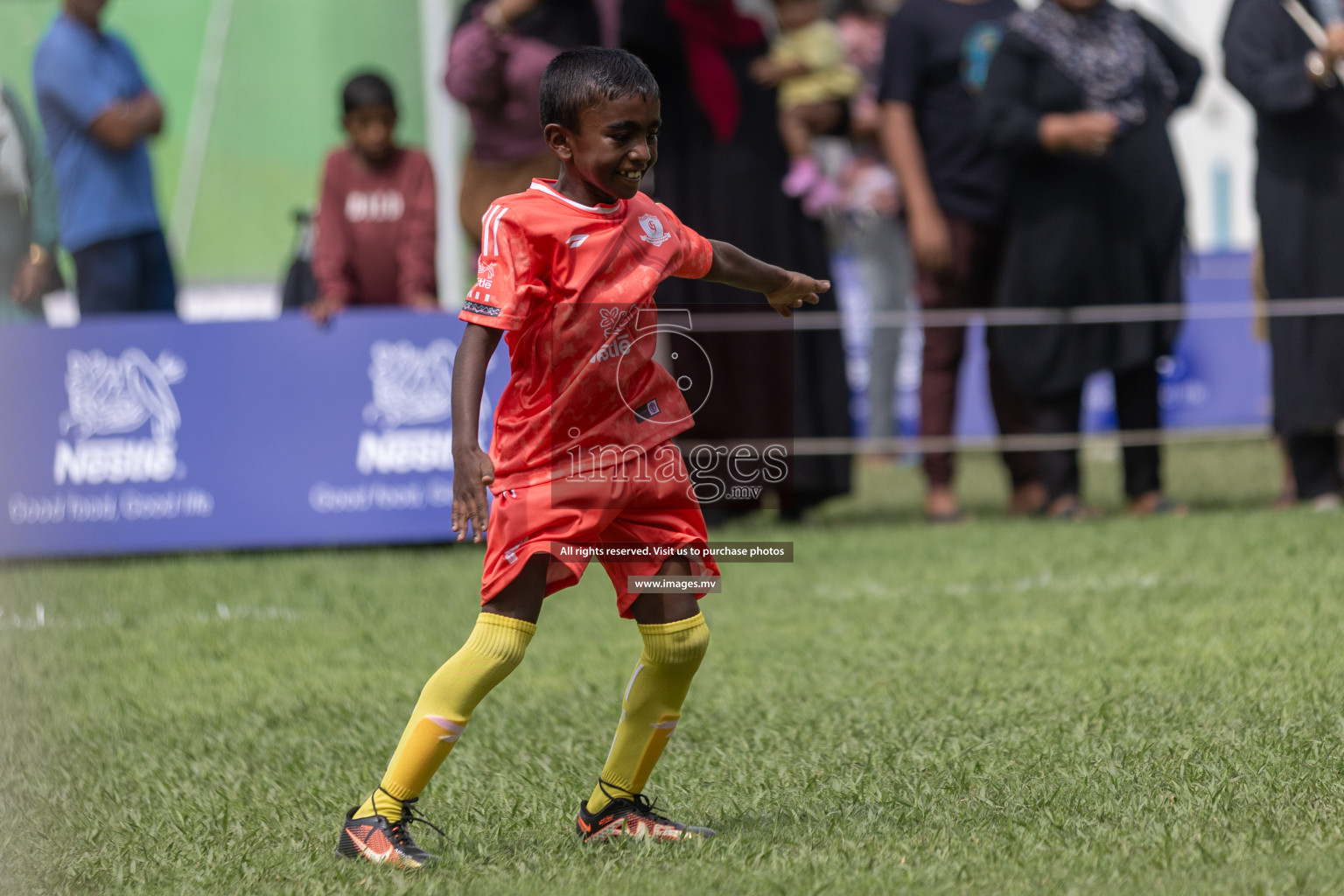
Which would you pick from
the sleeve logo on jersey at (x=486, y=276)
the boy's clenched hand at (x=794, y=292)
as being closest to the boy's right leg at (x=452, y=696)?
the sleeve logo on jersey at (x=486, y=276)

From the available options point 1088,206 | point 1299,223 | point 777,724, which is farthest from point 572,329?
point 1299,223

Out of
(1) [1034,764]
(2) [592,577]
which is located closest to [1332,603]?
(1) [1034,764]

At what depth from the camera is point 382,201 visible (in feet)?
27.5

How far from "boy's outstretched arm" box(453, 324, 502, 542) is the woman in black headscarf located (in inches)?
178

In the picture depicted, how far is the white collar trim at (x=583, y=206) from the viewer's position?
10.9 feet

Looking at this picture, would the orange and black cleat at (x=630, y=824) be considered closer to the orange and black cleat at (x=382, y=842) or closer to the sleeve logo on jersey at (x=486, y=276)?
the orange and black cleat at (x=382, y=842)

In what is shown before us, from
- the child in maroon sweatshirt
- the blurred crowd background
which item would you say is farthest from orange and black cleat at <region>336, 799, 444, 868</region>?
the child in maroon sweatshirt

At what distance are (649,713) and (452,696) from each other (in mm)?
425

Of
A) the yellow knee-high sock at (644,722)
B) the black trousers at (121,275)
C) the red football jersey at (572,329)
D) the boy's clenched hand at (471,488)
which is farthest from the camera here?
the black trousers at (121,275)

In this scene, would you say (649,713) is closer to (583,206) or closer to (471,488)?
(471,488)

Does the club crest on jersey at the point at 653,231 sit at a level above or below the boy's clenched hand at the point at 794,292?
above

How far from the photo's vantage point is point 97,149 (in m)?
8.29

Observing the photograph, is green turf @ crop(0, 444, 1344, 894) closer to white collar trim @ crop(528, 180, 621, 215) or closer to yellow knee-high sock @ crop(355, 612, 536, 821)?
yellow knee-high sock @ crop(355, 612, 536, 821)

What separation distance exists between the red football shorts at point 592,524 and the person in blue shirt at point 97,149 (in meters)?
5.53
